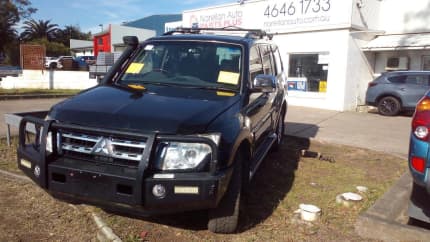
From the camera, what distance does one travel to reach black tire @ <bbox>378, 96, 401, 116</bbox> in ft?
42.9

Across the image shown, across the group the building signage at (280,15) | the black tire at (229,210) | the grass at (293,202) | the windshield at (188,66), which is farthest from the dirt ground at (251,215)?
the building signage at (280,15)

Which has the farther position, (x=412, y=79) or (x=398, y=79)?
(x=398, y=79)

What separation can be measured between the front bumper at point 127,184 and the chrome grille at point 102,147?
57 mm

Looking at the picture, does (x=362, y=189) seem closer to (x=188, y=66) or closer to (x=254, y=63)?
(x=254, y=63)

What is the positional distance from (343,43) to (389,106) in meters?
2.87

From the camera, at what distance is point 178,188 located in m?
2.85

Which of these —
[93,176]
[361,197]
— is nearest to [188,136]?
[93,176]

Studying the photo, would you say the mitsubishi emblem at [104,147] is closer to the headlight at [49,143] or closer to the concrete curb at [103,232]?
the headlight at [49,143]

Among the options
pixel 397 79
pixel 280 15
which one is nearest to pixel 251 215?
pixel 397 79

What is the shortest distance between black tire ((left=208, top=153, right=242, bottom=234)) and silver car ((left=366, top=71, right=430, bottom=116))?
11.3 m

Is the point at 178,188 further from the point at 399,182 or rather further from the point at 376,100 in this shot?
the point at 376,100

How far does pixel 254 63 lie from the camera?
4.57 metres

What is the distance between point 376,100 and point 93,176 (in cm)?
1258

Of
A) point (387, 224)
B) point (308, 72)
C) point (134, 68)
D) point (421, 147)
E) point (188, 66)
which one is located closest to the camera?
point (421, 147)
